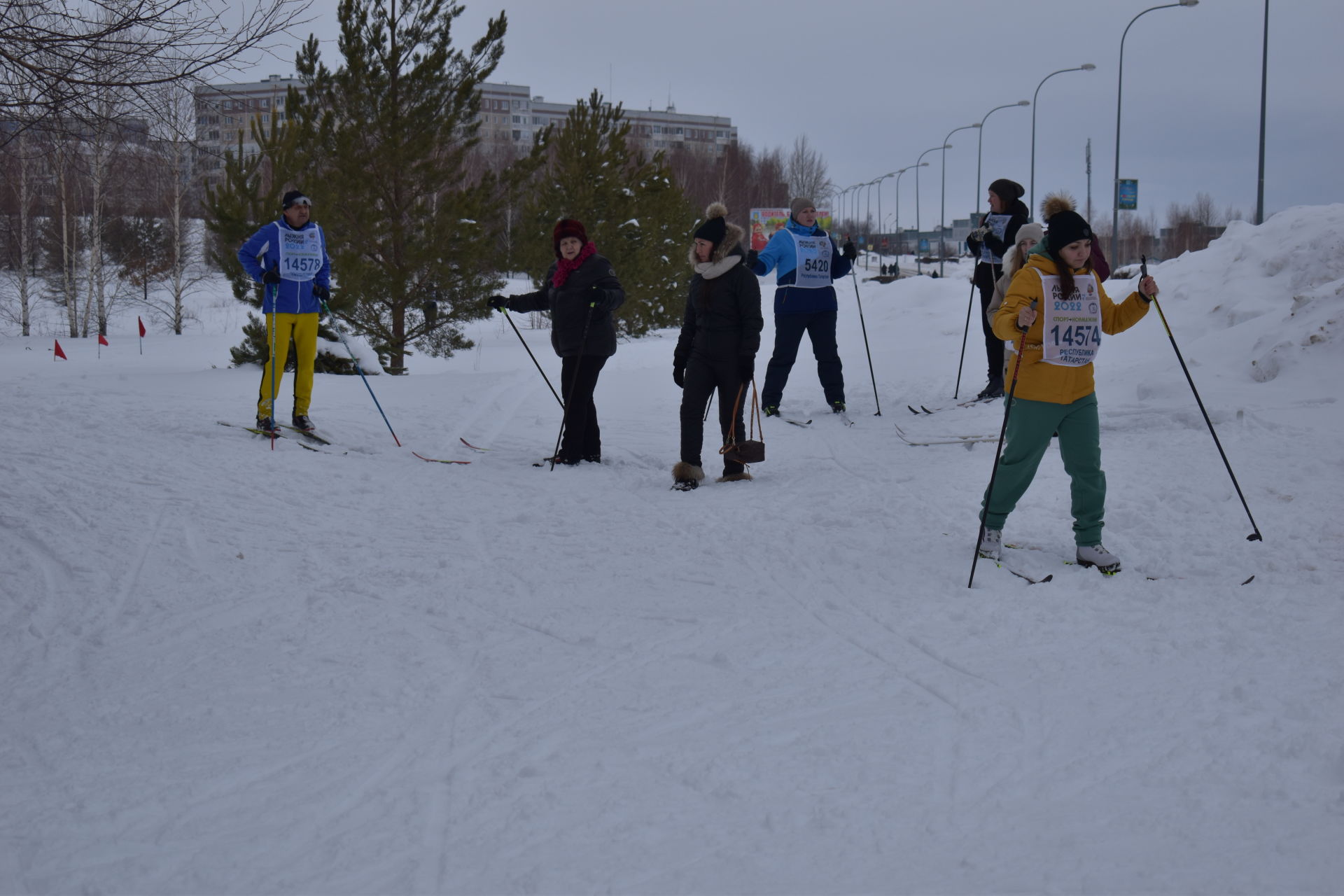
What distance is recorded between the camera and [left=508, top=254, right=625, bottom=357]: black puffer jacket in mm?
7648

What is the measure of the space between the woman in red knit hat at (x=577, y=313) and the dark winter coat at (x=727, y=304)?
0.69m

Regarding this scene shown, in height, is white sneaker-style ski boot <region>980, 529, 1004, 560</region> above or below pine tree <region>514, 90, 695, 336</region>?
below

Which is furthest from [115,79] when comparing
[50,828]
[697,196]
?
[697,196]

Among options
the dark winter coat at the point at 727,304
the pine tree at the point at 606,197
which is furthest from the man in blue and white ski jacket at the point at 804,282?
the pine tree at the point at 606,197

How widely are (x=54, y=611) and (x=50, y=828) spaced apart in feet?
6.61

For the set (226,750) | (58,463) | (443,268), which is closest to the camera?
(226,750)

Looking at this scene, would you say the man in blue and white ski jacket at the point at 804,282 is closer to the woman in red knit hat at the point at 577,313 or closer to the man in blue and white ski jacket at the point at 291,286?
the woman in red knit hat at the point at 577,313

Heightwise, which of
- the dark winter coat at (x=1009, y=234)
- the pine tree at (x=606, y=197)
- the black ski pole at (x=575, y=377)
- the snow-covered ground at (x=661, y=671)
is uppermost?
the pine tree at (x=606, y=197)

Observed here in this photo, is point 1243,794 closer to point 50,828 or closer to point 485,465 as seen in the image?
point 50,828

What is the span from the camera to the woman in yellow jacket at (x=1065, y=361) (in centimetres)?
498

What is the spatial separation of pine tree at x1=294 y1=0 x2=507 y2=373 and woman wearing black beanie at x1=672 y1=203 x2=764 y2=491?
Answer: 9164 millimetres

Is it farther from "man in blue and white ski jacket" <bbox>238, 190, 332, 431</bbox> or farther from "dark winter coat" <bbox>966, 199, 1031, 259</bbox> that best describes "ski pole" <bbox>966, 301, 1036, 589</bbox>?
"man in blue and white ski jacket" <bbox>238, 190, 332, 431</bbox>

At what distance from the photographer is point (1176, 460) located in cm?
709

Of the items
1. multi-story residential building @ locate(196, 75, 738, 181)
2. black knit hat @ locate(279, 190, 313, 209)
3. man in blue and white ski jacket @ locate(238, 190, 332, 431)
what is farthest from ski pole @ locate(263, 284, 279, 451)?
multi-story residential building @ locate(196, 75, 738, 181)
